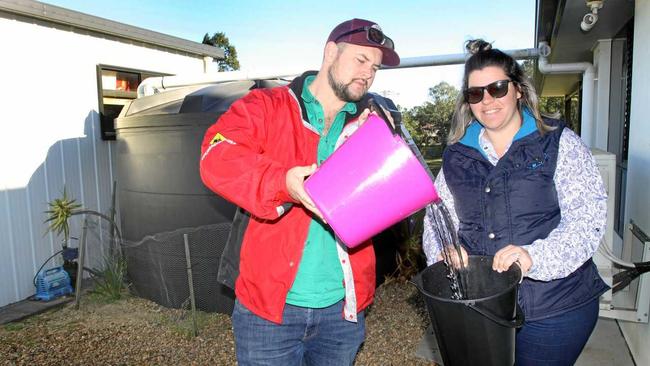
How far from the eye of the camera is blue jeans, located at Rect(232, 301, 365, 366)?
1763mm

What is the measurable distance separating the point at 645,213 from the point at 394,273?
276cm

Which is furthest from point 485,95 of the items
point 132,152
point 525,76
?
point 132,152

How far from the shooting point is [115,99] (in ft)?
22.4

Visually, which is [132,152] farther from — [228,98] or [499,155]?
[499,155]

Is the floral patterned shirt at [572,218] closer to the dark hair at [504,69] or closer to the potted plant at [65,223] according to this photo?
the dark hair at [504,69]

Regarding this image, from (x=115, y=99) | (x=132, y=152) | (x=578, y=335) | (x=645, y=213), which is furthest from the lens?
(x=115, y=99)

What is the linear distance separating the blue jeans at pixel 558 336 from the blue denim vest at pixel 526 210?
35 mm

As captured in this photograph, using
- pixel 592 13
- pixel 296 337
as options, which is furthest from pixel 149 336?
pixel 592 13

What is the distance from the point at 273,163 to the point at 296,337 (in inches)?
26.8

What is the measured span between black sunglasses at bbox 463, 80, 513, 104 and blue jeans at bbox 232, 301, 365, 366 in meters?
0.90

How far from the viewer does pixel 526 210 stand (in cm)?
166

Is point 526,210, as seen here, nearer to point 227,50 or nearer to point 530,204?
point 530,204

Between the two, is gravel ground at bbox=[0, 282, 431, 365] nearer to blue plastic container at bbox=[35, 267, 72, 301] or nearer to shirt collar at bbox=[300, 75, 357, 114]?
blue plastic container at bbox=[35, 267, 72, 301]

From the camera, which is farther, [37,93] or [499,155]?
[37,93]
